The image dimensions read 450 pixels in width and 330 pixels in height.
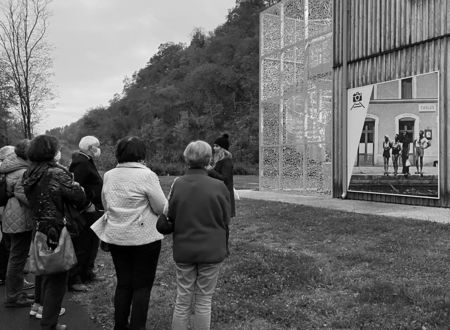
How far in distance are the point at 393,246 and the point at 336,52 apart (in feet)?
26.4

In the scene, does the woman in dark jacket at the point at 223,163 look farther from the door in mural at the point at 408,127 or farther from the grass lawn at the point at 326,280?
the door in mural at the point at 408,127

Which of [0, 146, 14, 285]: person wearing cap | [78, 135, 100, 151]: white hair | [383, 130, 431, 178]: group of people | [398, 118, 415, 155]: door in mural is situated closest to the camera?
[0, 146, 14, 285]: person wearing cap

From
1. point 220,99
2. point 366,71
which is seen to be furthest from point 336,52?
point 220,99

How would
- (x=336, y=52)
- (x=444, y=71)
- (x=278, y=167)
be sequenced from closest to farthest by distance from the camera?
(x=444, y=71) < (x=336, y=52) < (x=278, y=167)

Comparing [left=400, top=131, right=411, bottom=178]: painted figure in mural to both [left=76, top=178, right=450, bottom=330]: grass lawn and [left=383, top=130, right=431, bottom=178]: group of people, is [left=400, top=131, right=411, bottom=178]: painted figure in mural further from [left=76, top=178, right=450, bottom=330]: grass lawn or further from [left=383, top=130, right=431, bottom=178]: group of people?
[left=76, top=178, right=450, bottom=330]: grass lawn

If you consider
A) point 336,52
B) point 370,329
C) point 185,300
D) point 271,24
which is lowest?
point 370,329

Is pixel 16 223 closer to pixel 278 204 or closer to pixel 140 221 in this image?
pixel 140 221

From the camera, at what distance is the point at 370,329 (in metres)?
4.03

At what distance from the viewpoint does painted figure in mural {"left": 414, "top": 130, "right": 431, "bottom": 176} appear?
10.8 m

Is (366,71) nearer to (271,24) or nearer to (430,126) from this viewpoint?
(430,126)

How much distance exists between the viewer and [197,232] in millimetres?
3473

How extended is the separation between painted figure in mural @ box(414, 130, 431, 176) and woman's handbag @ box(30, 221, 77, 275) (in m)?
8.96

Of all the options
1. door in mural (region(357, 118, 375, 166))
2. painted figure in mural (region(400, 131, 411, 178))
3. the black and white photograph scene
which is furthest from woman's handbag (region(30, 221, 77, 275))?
door in mural (region(357, 118, 375, 166))

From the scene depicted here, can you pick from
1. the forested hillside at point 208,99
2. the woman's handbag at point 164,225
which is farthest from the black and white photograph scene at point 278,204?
the forested hillside at point 208,99
